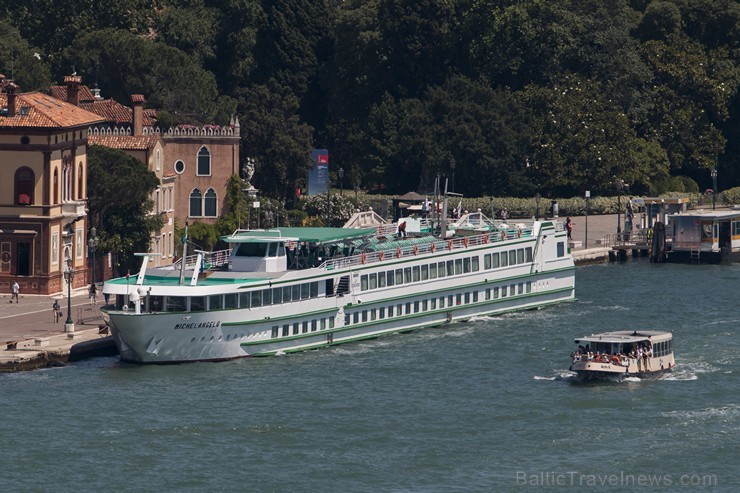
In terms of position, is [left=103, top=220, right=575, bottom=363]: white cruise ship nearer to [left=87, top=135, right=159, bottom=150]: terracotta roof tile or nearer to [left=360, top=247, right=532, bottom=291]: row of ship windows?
[left=360, top=247, right=532, bottom=291]: row of ship windows

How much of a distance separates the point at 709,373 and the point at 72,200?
125 ft

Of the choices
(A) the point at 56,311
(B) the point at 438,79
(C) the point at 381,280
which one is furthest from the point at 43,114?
(B) the point at 438,79

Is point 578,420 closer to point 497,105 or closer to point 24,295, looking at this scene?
point 24,295

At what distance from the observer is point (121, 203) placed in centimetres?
11919

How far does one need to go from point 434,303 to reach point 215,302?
16.9 meters

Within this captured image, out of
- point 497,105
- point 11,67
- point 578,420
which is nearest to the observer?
point 578,420

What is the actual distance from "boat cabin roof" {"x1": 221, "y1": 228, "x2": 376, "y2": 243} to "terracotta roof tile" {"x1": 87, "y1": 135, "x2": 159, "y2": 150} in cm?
1908

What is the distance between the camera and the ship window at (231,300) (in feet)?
317

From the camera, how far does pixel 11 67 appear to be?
144m

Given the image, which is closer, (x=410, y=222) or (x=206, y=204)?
(x=410, y=222)

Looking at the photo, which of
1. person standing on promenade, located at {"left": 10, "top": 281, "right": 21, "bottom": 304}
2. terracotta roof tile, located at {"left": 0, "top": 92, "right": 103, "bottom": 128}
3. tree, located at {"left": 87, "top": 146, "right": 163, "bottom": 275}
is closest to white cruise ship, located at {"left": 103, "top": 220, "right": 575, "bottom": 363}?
person standing on promenade, located at {"left": 10, "top": 281, "right": 21, "bottom": 304}

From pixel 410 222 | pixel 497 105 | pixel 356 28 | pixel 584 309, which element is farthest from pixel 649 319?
pixel 356 28

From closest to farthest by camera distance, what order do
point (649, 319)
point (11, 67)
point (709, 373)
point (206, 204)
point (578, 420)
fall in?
point (578, 420) → point (709, 373) → point (649, 319) → point (206, 204) → point (11, 67)

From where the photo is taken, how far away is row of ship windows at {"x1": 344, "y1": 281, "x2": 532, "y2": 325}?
104875mm
